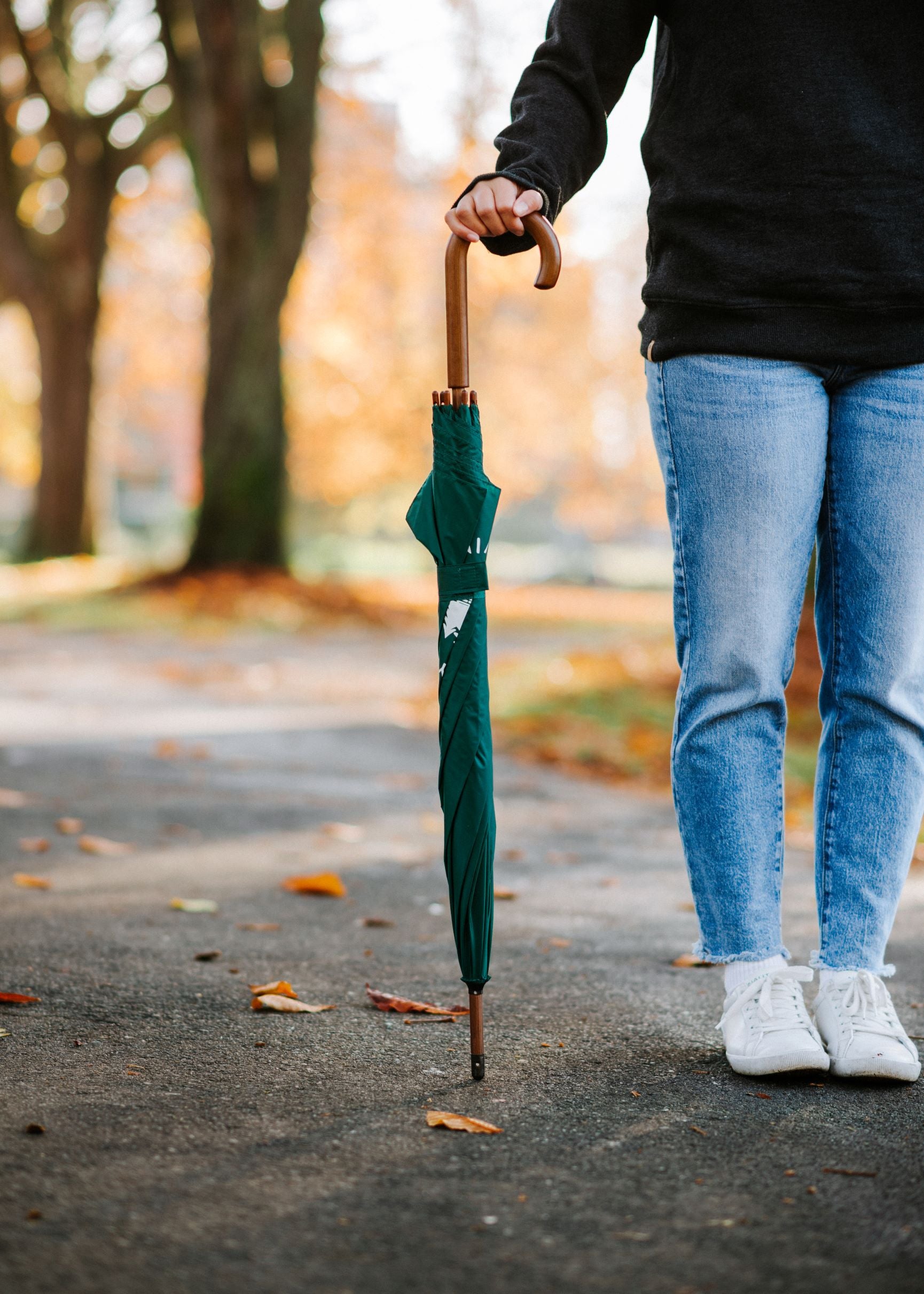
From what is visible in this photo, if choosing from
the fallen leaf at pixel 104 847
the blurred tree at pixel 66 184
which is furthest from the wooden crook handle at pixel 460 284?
the blurred tree at pixel 66 184

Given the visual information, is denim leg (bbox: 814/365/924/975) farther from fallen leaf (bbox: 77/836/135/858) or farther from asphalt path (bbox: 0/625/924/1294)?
fallen leaf (bbox: 77/836/135/858)

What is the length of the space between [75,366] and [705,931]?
55.1 ft

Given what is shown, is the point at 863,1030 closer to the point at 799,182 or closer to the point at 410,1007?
the point at 410,1007

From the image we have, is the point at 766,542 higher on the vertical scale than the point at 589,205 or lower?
lower

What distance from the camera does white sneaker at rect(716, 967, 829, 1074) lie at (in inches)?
83.4

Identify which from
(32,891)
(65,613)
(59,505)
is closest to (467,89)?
(59,505)

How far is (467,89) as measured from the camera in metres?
19.9

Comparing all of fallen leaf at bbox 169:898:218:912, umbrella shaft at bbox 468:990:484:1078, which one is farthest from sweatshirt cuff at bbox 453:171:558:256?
fallen leaf at bbox 169:898:218:912

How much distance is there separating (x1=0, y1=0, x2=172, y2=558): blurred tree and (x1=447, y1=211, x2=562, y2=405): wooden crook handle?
15.1 m

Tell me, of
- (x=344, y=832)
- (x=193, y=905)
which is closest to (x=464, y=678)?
(x=193, y=905)

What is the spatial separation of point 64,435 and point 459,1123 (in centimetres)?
1700

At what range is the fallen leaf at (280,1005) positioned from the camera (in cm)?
241

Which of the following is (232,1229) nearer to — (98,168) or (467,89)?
(98,168)

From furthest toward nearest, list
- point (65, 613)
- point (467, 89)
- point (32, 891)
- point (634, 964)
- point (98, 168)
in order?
point (467, 89) → point (98, 168) → point (65, 613) → point (32, 891) → point (634, 964)
